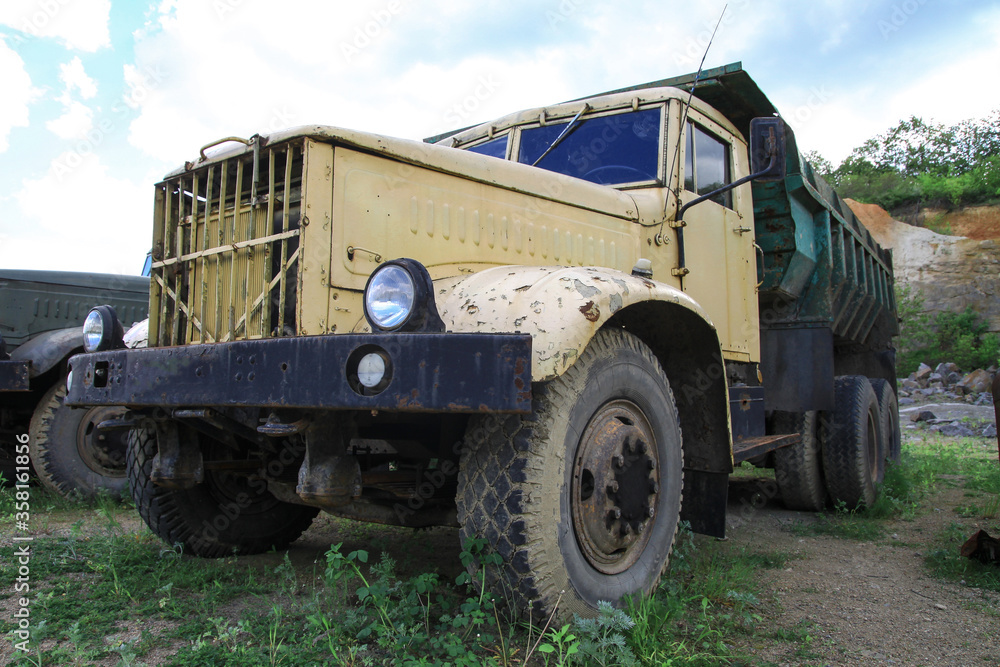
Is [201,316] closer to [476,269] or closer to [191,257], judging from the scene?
[191,257]

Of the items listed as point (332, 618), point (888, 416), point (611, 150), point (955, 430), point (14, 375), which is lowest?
point (332, 618)

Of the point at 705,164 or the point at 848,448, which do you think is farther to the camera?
the point at 848,448

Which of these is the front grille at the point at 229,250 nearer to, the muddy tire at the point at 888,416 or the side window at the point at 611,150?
the side window at the point at 611,150

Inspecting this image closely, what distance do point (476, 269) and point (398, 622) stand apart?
52.3 inches

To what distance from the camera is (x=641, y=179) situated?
3.71 meters

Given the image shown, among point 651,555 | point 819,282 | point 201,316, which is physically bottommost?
point 651,555

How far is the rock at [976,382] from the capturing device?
17031mm

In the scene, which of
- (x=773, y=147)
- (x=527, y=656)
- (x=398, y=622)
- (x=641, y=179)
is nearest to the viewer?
(x=527, y=656)

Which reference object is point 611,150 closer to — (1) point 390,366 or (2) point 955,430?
(1) point 390,366

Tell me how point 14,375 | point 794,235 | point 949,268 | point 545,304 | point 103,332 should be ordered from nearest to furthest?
1. point 545,304
2. point 103,332
3. point 14,375
4. point 794,235
5. point 949,268

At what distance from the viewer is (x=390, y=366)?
1.91 m

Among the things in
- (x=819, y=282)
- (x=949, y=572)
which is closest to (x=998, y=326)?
(x=819, y=282)

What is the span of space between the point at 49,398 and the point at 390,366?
4.19m

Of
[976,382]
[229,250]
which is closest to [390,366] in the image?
[229,250]
